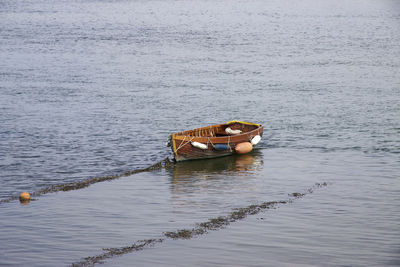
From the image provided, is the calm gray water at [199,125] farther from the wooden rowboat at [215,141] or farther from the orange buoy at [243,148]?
the wooden rowboat at [215,141]

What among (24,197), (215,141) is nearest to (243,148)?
(215,141)

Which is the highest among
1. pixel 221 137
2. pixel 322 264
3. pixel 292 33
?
pixel 292 33

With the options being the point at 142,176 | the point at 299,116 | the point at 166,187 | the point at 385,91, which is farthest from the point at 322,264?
the point at 385,91

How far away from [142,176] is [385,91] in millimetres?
33782

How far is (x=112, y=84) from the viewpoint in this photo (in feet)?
202

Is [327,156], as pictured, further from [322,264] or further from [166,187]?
[322,264]

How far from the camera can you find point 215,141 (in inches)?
1414

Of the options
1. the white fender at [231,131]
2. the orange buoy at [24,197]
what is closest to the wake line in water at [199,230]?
the orange buoy at [24,197]

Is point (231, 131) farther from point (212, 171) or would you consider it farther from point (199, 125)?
point (199, 125)

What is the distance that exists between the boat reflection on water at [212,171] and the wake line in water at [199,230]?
398 centimetres

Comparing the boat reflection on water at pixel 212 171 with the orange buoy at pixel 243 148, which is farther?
the orange buoy at pixel 243 148

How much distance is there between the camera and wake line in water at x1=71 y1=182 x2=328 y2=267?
2062 cm

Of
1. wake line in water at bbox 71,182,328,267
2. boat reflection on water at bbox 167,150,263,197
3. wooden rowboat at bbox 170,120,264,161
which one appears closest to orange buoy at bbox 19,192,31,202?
boat reflection on water at bbox 167,150,263,197

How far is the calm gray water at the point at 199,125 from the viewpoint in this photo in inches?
878
